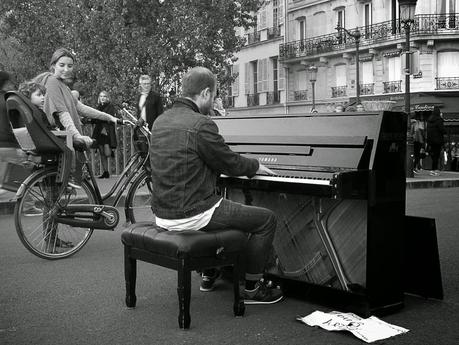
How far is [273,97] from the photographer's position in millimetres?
55938

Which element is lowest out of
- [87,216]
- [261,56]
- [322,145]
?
Result: [87,216]

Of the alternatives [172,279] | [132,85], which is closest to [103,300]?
[172,279]

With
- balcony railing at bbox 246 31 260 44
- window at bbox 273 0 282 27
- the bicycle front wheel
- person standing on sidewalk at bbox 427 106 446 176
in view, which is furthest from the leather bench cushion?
balcony railing at bbox 246 31 260 44

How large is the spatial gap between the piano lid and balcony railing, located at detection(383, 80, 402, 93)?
40.8 metres

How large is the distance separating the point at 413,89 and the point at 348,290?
41.7 m

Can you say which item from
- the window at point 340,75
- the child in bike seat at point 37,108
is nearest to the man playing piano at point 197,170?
the child in bike seat at point 37,108

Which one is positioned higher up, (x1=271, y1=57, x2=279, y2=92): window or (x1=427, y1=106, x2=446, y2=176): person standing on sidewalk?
(x1=271, y1=57, x2=279, y2=92): window

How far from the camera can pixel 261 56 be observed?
57219 mm

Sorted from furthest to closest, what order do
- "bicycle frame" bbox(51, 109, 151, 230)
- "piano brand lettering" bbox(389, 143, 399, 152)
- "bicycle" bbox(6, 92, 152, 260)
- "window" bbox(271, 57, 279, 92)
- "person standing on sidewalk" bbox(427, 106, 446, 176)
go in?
"window" bbox(271, 57, 279, 92) < "person standing on sidewalk" bbox(427, 106, 446, 176) < "bicycle frame" bbox(51, 109, 151, 230) < "bicycle" bbox(6, 92, 152, 260) < "piano brand lettering" bbox(389, 143, 399, 152)

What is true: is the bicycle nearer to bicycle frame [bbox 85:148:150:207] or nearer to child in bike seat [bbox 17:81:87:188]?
child in bike seat [bbox 17:81:87:188]

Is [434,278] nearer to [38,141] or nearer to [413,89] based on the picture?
[38,141]

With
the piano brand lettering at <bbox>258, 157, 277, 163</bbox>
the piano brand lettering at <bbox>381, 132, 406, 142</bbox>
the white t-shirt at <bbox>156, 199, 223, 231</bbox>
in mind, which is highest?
the piano brand lettering at <bbox>381, 132, 406, 142</bbox>

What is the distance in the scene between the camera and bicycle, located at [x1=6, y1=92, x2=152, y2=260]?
6824 millimetres

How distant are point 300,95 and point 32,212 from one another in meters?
47.7
